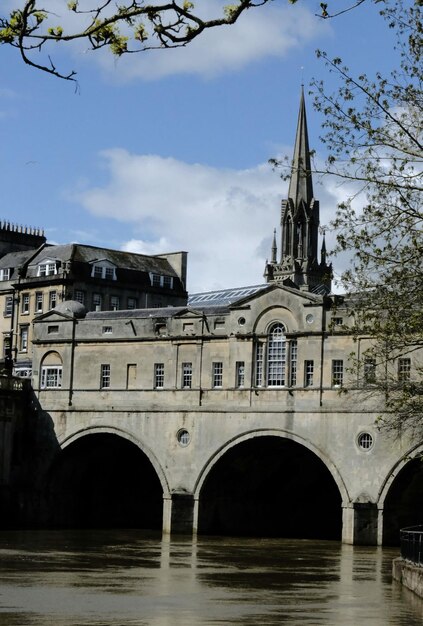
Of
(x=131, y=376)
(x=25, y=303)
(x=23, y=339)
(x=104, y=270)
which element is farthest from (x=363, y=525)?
(x=25, y=303)

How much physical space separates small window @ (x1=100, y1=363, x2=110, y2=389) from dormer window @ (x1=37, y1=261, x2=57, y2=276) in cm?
1972

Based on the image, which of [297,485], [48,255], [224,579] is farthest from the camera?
[48,255]

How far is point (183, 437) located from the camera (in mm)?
65125

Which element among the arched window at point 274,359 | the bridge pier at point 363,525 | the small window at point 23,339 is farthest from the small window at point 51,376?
the bridge pier at point 363,525

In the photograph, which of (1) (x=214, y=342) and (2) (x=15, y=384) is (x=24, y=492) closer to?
(2) (x=15, y=384)

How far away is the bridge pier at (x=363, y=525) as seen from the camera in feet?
189

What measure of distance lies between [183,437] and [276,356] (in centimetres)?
636

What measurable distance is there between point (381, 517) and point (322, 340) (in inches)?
334

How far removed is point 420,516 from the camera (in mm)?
59781

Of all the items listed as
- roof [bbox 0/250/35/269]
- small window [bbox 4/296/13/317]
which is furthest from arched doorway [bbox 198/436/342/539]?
roof [bbox 0/250/35/269]

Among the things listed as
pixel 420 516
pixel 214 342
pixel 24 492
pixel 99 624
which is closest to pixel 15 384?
pixel 24 492

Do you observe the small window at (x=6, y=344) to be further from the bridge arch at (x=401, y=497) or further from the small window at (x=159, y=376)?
the bridge arch at (x=401, y=497)

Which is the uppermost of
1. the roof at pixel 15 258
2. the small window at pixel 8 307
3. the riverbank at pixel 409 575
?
the roof at pixel 15 258

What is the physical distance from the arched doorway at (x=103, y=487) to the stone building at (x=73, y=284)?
45.4 feet
